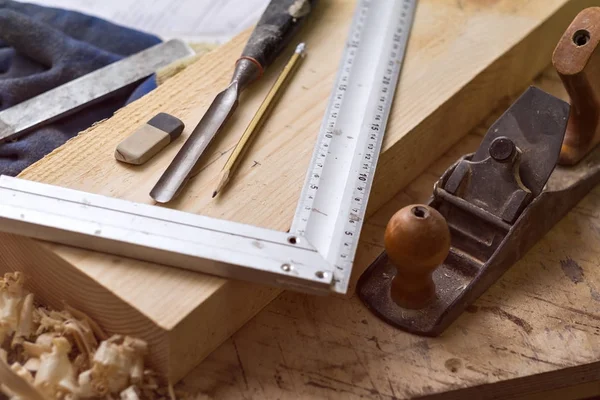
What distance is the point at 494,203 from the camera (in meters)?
1.25

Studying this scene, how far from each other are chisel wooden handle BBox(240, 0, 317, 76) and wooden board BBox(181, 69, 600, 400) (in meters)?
0.51

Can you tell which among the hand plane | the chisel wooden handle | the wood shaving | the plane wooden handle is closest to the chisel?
the chisel wooden handle

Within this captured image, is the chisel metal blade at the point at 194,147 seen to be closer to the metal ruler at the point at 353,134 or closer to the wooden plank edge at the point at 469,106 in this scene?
the metal ruler at the point at 353,134

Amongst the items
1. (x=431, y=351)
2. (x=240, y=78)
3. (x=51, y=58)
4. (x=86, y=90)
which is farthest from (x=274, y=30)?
(x=431, y=351)

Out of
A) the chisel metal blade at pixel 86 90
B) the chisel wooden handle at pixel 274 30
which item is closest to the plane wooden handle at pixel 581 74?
the chisel wooden handle at pixel 274 30

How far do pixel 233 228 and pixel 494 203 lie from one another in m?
0.46

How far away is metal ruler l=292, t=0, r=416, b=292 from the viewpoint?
1182 millimetres

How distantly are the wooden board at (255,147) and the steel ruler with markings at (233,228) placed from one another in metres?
0.03

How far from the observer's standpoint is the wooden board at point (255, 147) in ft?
3.63

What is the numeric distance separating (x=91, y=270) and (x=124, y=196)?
0.53ft

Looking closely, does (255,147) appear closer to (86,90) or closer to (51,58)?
(86,90)

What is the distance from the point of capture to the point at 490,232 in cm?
125

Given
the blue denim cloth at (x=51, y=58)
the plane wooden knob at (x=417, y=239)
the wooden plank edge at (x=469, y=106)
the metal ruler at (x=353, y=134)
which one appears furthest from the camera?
the blue denim cloth at (x=51, y=58)

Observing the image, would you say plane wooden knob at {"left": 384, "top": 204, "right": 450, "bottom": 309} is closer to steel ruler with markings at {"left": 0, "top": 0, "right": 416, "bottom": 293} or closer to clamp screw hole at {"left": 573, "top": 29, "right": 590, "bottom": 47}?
steel ruler with markings at {"left": 0, "top": 0, "right": 416, "bottom": 293}
